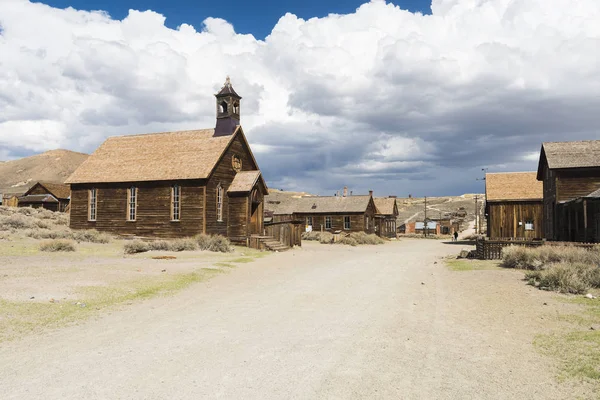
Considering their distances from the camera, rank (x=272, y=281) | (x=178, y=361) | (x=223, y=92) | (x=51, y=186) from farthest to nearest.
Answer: (x=51, y=186)
(x=223, y=92)
(x=272, y=281)
(x=178, y=361)

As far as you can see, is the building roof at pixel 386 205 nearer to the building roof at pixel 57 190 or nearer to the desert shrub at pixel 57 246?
the building roof at pixel 57 190

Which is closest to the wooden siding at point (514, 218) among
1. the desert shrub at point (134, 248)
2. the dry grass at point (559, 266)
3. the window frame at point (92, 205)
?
the dry grass at point (559, 266)

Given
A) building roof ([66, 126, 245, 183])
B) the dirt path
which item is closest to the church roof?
building roof ([66, 126, 245, 183])

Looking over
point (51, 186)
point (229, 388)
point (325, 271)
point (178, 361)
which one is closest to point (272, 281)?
point (325, 271)

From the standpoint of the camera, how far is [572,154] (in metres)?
30.1

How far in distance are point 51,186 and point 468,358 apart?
75153 mm

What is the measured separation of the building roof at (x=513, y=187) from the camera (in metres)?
39.1

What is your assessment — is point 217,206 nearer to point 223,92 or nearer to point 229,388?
point 223,92

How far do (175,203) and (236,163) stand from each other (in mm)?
5269

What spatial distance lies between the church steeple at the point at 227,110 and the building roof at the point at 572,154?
844 inches

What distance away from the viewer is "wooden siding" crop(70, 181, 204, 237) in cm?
2942

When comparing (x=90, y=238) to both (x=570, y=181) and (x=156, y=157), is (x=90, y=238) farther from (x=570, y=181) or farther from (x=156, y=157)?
(x=570, y=181)

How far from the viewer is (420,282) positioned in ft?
49.2

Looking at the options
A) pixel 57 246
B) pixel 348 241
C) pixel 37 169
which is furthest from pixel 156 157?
pixel 37 169
